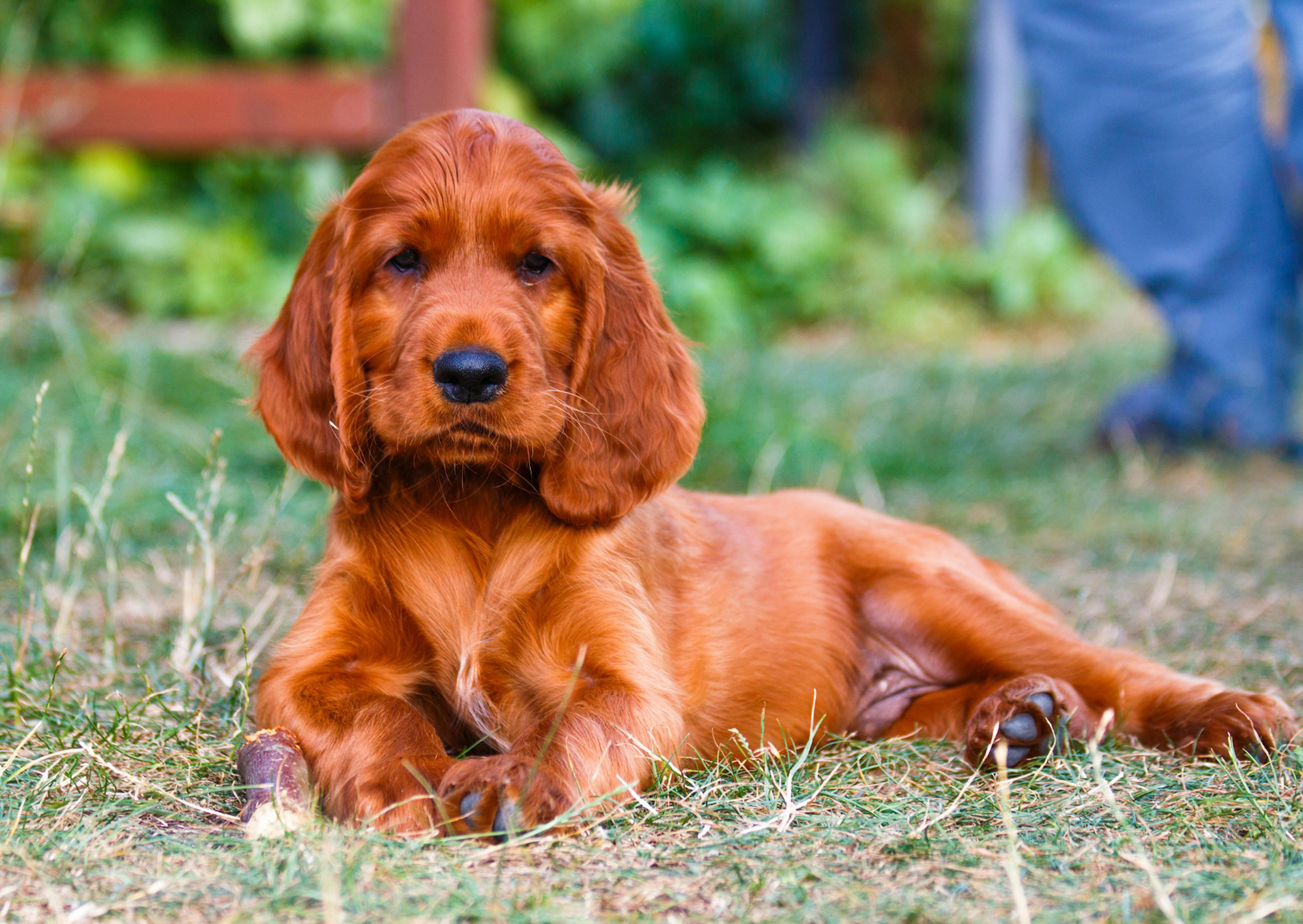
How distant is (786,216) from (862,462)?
5602 mm

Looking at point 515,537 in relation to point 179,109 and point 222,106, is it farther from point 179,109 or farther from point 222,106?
point 179,109

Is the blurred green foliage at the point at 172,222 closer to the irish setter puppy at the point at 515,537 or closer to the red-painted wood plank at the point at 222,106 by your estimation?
the red-painted wood plank at the point at 222,106

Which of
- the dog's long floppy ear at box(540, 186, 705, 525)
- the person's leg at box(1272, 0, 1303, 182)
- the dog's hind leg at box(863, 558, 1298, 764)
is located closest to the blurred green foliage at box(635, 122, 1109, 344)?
the person's leg at box(1272, 0, 1303, 182)

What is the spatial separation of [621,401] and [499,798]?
0.92 meters

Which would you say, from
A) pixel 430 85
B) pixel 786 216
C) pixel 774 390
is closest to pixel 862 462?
pixel 774 390

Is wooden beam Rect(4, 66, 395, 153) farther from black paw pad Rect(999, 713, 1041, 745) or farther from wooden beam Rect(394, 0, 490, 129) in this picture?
black paw pad Rect(999, 713, 1041, 745)

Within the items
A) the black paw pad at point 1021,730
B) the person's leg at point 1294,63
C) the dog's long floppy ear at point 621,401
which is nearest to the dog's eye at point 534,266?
the dog's long floppy ear at point 621,401

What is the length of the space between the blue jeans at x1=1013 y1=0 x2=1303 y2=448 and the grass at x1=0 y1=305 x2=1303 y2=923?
415 millimetres

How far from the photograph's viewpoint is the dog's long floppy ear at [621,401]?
265 cm

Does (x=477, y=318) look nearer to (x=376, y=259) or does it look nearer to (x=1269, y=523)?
(x=376, y=259)

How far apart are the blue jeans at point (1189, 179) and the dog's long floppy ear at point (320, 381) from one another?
399 cm

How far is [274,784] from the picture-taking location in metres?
2.27

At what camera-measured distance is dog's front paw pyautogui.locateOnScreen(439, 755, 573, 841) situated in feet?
7.13

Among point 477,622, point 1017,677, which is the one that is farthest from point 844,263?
point 477,622
